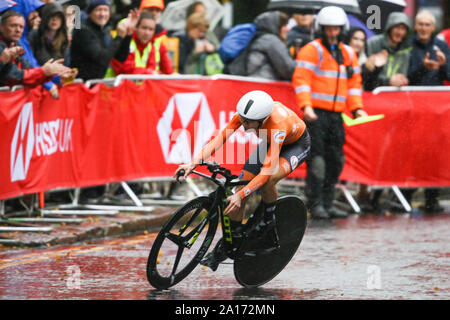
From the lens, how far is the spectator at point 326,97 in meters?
14.1

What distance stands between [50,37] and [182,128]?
2.29 m

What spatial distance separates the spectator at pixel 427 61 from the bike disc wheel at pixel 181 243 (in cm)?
730

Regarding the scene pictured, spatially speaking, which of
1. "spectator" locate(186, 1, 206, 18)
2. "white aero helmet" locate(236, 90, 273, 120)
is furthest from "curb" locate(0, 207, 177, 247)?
"spectator" locate(186, 1, 206, 18)

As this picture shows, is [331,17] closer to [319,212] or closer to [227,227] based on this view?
[319,212]

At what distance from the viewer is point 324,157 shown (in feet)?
47.4

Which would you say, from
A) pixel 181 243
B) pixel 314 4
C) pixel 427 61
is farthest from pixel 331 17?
pixel 181 243

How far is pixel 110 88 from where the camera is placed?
45.1ft

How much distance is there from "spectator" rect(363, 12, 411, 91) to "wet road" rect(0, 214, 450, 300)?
3706mm

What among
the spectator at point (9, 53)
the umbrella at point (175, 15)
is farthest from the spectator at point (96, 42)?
the umbrella at point (175, 15)

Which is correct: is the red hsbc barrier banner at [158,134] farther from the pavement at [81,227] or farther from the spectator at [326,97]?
the spectator at [326,97]

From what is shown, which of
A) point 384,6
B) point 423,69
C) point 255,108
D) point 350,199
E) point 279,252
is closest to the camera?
point 255,108

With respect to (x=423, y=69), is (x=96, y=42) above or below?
above

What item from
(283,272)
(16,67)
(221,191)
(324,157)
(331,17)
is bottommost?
(283,272)
